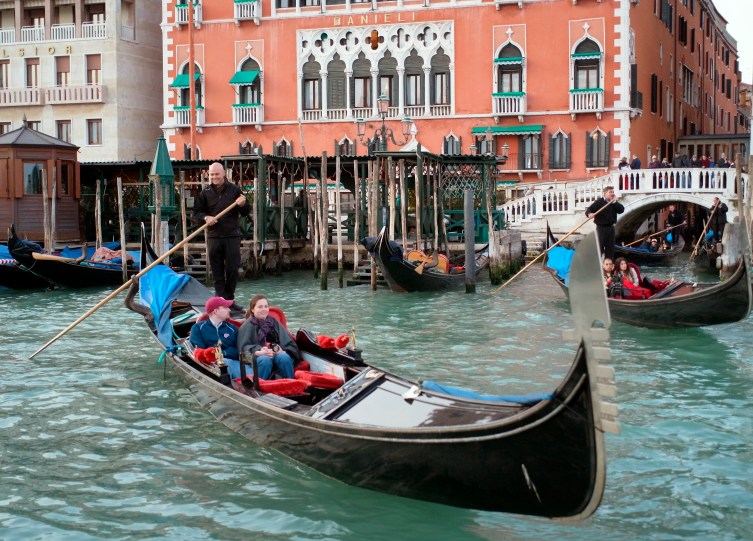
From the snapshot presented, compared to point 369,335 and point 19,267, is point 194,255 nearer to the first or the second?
point 19,267

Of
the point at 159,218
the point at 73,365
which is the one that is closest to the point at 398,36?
the point at 159,218

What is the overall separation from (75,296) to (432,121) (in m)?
10.2

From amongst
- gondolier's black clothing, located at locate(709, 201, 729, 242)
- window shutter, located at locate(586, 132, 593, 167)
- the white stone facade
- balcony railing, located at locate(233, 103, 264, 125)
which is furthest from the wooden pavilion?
gondolier's black clothing, located at locate(709, 201, 729, 242)

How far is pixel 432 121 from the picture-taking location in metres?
20.5

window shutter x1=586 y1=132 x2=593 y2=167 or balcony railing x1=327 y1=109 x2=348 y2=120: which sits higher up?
balcony railing x1=327 y1=109 x2=348 y2=120

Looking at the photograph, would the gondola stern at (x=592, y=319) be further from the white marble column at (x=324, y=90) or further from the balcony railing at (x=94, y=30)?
the balcony railing at (x=94, y=30)

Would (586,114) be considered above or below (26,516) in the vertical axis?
above

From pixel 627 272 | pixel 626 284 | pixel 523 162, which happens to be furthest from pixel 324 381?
pixel 523 162

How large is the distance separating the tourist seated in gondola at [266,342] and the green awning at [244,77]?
16427mm

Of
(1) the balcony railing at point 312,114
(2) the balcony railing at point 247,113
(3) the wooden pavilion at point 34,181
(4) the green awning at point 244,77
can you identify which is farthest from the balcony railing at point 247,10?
(3) the wooden pavilion at point 34,181

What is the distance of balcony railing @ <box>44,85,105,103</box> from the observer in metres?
22.7

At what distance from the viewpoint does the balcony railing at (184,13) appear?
21.5 metres

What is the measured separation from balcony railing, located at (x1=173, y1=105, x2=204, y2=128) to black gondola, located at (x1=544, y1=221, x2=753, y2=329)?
570 inches

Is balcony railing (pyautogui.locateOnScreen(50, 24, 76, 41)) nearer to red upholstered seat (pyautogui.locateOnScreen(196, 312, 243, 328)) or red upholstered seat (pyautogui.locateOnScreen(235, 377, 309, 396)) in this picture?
red upholstered seat (pyautogui.locateOnScreen(196, 312, 243, 328))
